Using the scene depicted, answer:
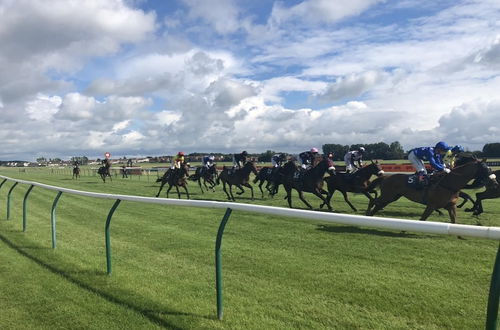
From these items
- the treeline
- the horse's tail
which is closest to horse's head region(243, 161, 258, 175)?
the horse's tail

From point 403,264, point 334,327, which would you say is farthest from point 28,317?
point 403,264

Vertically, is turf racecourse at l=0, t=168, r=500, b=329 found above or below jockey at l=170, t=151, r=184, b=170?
below

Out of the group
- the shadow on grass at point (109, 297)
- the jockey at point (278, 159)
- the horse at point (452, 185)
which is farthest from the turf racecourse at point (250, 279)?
the jockey at point (278, 159)

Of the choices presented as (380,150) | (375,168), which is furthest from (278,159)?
(380,150)

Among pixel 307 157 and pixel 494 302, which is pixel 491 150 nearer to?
pixel 307 157

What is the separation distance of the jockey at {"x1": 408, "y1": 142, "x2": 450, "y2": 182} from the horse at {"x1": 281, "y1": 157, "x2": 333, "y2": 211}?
8.83 ft

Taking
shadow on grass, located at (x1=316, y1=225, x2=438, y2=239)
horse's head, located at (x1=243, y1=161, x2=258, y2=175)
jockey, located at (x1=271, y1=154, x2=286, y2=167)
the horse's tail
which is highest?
jockey, located at (x1=271, y1=154, x2=286, y2=167)

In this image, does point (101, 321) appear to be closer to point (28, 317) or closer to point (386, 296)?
point (28, 317)

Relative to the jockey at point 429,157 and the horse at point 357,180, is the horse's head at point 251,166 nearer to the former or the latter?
the horse at point 357,180

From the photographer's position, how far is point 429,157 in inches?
344

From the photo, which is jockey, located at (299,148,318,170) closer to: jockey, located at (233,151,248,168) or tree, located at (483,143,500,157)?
jockey, located at (233,151,248,168)

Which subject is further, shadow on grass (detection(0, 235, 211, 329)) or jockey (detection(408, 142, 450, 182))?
jockey (detection(408, 142, 450, 182))

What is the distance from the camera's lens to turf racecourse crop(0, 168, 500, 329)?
3525mm

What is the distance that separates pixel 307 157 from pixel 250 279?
9.21 meters
